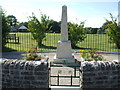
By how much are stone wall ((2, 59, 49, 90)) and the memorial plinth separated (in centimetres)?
433

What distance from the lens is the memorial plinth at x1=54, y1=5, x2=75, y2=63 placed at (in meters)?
8.90

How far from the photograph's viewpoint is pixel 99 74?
457 cm

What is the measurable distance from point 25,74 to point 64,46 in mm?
4663

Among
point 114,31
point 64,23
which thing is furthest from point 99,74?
point 114,31

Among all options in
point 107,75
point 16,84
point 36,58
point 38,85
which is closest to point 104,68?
point 107,75

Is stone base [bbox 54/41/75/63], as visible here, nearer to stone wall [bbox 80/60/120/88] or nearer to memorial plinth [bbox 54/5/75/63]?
memorial plinth [bbox 54/5/75/63]

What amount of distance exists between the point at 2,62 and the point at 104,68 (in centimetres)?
286

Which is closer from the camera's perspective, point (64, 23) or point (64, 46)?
point (64, 23)

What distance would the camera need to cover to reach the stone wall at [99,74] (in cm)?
452

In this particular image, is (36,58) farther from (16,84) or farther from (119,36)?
(119,36)

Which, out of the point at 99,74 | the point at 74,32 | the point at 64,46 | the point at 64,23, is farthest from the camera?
the point at 74,32

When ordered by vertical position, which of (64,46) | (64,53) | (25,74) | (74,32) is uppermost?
(74,32)

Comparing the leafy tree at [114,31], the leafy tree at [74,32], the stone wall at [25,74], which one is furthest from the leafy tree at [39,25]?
the stone wall at [25,74]

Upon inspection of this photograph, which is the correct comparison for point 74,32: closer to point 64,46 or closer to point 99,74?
point 64,46
